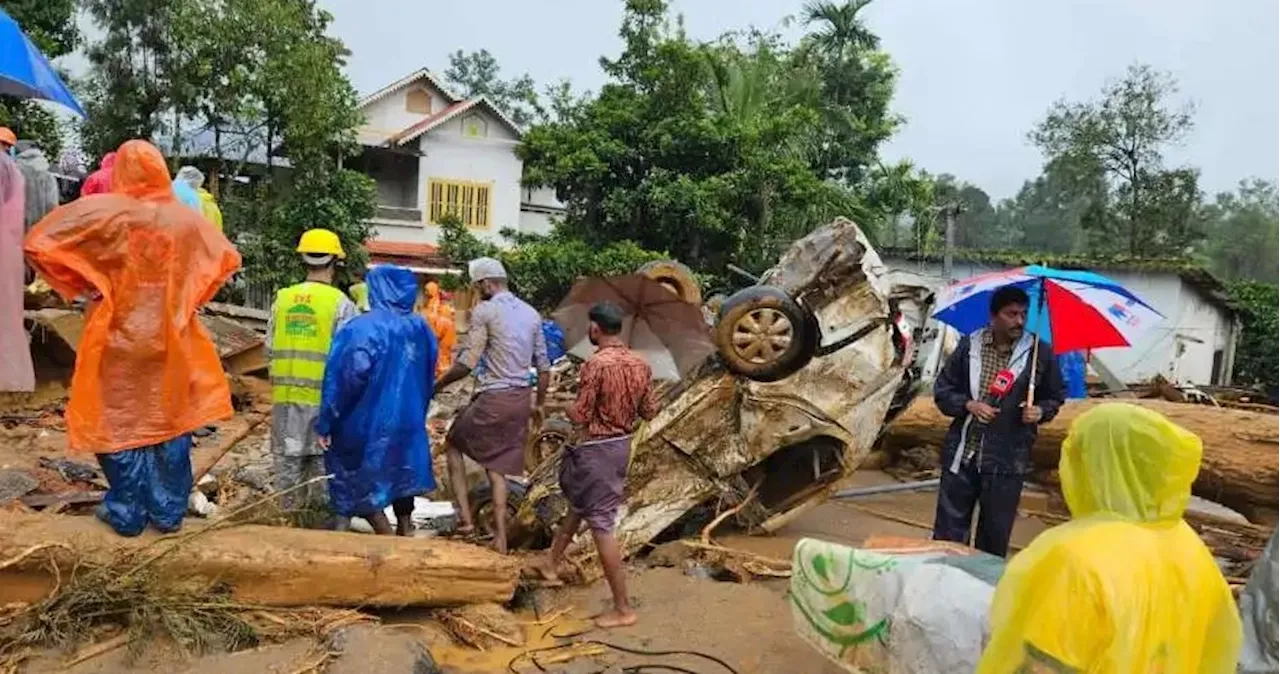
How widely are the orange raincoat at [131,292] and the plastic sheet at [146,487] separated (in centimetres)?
7

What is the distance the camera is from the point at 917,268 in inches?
829

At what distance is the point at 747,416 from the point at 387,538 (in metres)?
2.49

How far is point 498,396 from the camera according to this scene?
5734 millimetres

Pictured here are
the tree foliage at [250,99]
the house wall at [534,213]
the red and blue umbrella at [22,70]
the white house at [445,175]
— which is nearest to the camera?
the red and blue umbrella at [22,70]

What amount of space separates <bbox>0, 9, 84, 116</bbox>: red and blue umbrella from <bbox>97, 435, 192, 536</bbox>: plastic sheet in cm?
182

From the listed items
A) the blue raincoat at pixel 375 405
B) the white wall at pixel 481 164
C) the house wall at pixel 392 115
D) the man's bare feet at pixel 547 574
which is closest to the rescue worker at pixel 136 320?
the blue raincoat at pixel 375 405

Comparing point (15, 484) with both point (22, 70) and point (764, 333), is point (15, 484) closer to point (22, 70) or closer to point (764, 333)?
point (22, 70)

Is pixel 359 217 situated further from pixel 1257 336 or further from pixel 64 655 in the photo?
pixel 1257 336

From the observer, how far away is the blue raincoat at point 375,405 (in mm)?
5094

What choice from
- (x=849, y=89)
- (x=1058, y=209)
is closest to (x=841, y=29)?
(x=849, y=89)

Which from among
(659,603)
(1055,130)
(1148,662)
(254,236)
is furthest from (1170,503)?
(1055,130)

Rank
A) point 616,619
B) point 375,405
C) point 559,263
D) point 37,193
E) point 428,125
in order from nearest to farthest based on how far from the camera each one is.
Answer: point 616,619 < point 375,405 < point 37,193 < point 559,263 < point 428,125

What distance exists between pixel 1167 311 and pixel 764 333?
17166 millimetres

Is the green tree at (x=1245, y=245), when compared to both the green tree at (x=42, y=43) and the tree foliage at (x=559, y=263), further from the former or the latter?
the green tree at (x=42, y=43)
